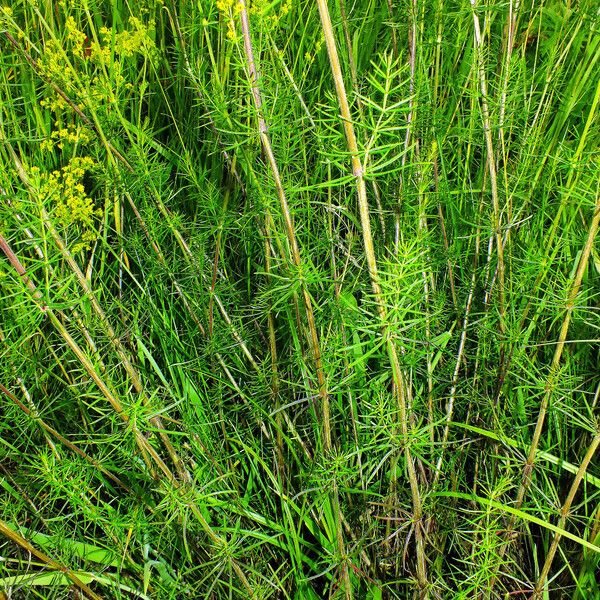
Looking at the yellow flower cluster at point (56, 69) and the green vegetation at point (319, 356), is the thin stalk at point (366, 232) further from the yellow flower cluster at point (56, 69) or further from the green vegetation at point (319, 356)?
the yellow flower cluster at point (56, 69)

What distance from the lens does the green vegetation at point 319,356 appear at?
1.51m

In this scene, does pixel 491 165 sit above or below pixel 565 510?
above

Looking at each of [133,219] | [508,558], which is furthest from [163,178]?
[508,558]

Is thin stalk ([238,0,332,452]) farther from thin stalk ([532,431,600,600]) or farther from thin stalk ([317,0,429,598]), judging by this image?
thin stalk ([532,431,600,600])

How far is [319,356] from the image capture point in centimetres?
140

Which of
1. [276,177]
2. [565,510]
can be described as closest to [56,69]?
[276,177]

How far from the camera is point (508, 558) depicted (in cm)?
170

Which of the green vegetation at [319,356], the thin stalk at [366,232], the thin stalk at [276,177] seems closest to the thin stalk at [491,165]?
the green vegetation at [319,356]

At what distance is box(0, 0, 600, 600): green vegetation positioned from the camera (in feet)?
4.95

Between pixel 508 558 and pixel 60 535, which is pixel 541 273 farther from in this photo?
pixel 60 535

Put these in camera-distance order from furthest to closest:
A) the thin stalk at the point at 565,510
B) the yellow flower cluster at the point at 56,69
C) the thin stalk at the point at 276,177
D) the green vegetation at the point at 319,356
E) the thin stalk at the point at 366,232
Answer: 1. the yellow flower cluster at the point at 56,69
2. the green vegetation at the point at 319,356
3. the thin stalk at the point at 565,510
4. the thin stalk at the point at 276,177
5. the thin stalk at the point at 366,232

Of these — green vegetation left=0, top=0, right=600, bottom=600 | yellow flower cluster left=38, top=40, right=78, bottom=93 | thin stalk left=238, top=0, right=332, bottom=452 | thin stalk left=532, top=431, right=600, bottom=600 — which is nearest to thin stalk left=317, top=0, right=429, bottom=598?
green vegetation left=0, top=0, right=600, bottom=600

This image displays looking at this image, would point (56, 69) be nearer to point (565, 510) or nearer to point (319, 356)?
point (319, 356)

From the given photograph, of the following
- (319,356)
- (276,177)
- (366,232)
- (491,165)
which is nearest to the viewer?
(366,232)
